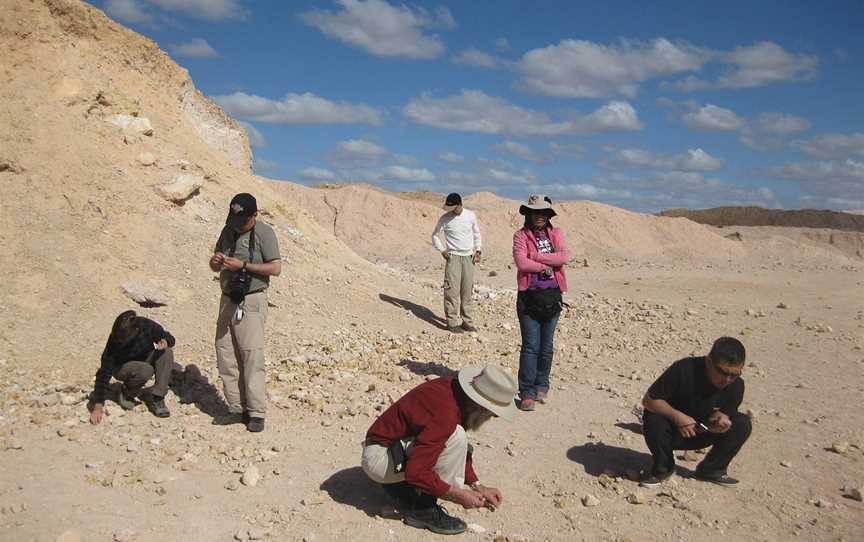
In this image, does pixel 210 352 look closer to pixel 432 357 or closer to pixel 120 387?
pixel 120 387

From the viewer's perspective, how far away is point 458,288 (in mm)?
8547

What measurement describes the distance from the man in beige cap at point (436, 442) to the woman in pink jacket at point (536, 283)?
1989 mm

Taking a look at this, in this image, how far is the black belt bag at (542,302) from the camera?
18.8 ft

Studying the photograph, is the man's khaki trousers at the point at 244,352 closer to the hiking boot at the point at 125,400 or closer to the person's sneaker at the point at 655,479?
the hiking boot at the point at 125,400

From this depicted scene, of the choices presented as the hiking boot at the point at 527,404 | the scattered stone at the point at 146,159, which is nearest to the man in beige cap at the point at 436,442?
the hiking boot at the point at 527,404

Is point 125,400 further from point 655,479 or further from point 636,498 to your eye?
point 655,479

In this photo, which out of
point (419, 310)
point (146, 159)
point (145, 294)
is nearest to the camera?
point (145, 294)

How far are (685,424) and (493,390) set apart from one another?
4.66ft

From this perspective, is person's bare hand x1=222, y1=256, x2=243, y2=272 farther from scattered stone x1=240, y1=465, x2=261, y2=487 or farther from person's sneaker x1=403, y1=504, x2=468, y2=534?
person's sneaker x1=403, y1=504, x2=468, y2=534

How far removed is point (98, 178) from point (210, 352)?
2565 mm

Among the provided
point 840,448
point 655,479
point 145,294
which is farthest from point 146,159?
point 840,448

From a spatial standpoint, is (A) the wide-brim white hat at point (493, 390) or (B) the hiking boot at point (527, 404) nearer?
(A) the wide-brim white hat at point (493, 390)

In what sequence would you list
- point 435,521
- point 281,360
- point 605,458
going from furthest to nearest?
point 281,360 → point 605,458 → point 435,521

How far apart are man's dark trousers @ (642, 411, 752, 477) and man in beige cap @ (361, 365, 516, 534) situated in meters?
1.15
